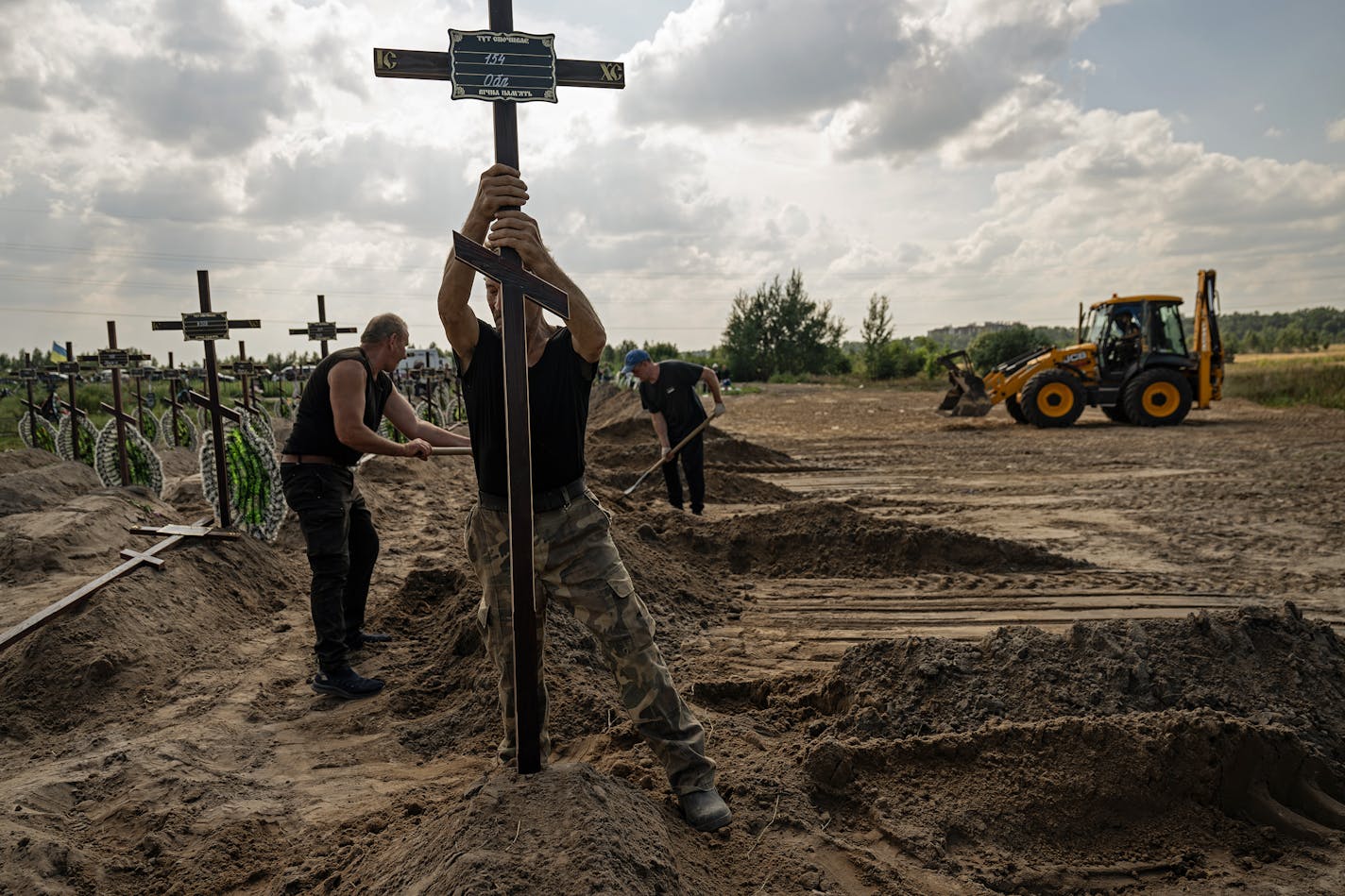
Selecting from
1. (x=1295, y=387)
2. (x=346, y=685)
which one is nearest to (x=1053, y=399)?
(x=1295, y=387)

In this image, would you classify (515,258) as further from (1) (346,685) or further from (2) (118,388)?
(2) (118,388)

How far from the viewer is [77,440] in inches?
474

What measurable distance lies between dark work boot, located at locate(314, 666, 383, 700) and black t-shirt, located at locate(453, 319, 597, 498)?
2088mm

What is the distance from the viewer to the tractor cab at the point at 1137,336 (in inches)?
646

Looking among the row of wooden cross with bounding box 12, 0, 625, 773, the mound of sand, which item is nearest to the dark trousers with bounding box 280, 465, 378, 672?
the row of wooden cross with bounding box 12, 0, 625, 773

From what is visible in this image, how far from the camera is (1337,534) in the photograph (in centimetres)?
711

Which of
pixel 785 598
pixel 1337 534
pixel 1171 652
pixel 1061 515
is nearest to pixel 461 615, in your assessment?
pixel 785 598

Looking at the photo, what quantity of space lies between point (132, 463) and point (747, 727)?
28.4 ft

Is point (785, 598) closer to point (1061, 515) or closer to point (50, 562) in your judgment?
point (1061, 515)

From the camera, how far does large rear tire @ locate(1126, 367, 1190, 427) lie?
16.2m

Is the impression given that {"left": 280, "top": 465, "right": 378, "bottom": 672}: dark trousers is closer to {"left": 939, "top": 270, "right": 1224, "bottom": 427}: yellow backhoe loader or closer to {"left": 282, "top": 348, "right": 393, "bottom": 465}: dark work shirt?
{"left": 282, "top": 348, "right": 393, "bottom": 465}: dark work shirt

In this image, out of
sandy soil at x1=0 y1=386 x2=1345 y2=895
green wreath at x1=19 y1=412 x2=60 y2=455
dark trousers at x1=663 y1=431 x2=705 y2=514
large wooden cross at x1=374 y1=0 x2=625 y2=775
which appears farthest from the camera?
green wreath at x1=19 y1=412 x2=60 y2=455

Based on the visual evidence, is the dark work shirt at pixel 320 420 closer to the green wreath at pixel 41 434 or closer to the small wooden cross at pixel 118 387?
the small wooden cross at pixel 118 387

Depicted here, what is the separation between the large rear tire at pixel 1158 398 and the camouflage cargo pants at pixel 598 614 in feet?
54.3
